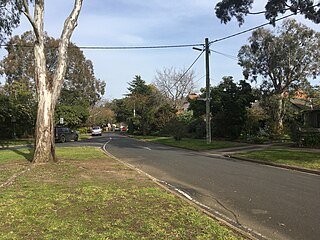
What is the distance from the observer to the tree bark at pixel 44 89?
46.2 feet

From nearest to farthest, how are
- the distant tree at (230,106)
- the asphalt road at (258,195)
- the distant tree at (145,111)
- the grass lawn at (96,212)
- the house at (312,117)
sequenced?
the grass lawn at (96,212) < the asphalt road at (258,195) < the distant tree at (230,106) < the house at (312,117) < the distant tree at (145,111)

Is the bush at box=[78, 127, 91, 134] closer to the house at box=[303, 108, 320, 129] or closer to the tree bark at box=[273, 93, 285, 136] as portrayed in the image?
the tree bark at box=[273, 93, 285, 136]

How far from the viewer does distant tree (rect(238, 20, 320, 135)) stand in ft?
117

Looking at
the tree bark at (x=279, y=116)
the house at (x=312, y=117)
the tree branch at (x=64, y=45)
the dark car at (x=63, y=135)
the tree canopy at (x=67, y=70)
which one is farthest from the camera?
the tree canopy at (x=67, y=70)

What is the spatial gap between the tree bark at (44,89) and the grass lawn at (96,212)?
4.20 metres

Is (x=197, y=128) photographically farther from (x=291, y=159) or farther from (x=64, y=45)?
(x=64, y=45)

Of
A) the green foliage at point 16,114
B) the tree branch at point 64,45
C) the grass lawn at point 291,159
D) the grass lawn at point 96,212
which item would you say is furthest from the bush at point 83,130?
the grass lawn at point 96,212

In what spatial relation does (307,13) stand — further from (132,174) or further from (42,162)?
(42,162)

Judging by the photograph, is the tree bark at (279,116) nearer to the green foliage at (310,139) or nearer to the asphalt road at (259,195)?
the green foliage at (310,139)

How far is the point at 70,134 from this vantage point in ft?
127

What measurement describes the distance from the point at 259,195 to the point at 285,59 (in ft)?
101

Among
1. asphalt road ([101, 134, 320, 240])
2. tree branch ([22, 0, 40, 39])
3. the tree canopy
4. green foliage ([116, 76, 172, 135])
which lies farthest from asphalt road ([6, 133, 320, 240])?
the tree canopy

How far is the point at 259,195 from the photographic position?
8477 millimetres

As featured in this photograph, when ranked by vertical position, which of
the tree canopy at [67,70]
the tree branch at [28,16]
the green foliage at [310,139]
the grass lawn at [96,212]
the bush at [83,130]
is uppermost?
the tree canopy at [67,70]
